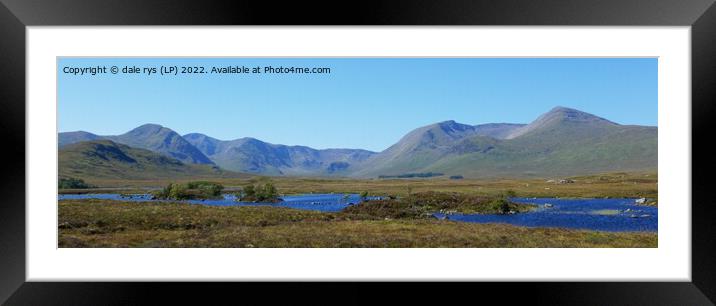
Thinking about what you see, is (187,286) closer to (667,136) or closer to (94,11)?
(94,11)

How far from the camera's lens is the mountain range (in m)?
82.2

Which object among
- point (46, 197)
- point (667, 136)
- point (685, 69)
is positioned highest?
point (685, 69)

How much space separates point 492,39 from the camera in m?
5.51

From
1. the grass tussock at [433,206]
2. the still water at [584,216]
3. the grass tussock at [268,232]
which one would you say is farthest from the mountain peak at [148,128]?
the grass tussock at [268,232]

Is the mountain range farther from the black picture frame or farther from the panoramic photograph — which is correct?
the black picture frame

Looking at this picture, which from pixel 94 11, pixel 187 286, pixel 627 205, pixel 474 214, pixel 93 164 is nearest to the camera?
pixel 94 11

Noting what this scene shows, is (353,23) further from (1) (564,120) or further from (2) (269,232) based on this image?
(1) (564,120)

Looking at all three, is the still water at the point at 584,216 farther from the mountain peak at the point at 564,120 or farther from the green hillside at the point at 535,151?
the mountain peak at the point at 564,120

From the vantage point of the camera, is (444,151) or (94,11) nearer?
(94,11)

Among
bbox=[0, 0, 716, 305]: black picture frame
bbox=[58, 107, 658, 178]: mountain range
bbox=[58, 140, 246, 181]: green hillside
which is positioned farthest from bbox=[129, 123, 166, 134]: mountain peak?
bbox=[0, 0, 716, 305]: black picture frame

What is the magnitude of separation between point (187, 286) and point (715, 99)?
19.5ft

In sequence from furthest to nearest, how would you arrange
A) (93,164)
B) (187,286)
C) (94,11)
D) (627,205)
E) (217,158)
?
1. (217,158)
2. (93,164)
3. (627,205)
4. (187,286)
5. (94,11)

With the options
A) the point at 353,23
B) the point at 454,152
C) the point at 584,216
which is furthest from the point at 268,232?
the point at 454,152

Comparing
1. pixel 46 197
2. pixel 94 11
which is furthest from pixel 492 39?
pixel 46 197
